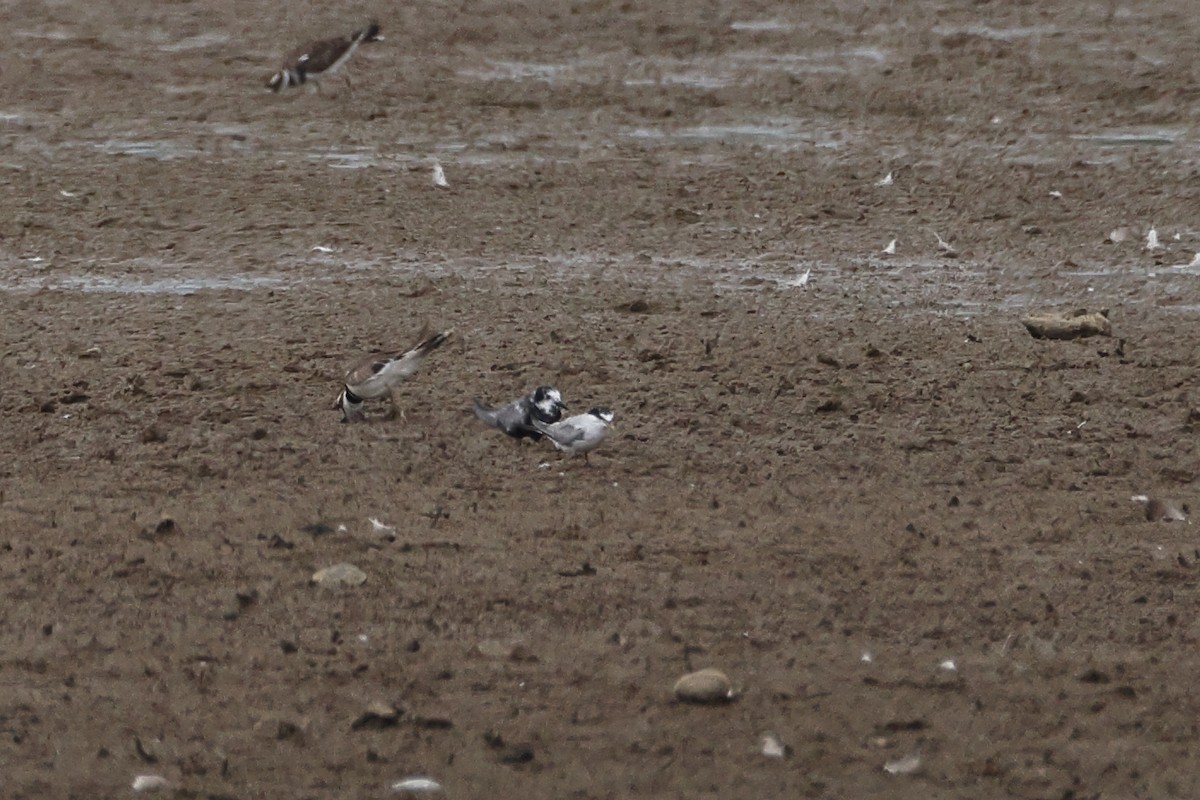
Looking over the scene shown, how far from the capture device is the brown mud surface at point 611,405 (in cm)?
530

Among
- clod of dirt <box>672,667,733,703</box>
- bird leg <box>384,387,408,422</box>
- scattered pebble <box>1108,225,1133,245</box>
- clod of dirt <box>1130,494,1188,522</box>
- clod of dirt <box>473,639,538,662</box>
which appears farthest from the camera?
scattered pebble <box>1108,225,1133,245</box>

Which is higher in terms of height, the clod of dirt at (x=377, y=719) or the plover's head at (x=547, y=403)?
the clod of dirt at (x=377, y=719)

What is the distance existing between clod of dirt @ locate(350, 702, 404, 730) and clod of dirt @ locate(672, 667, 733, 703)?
2.37 feet

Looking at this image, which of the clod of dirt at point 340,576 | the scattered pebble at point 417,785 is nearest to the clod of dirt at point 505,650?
the clod of dirt at point 340,576

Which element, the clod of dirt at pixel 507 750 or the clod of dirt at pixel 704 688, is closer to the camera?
the clod of dirt at pixel 507 750

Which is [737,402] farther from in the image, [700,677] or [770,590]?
[700,677]

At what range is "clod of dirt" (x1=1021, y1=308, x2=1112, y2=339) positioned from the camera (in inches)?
338

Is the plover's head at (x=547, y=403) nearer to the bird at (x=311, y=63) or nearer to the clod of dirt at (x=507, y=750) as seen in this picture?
the clod of dirt at (x=507, y=750)

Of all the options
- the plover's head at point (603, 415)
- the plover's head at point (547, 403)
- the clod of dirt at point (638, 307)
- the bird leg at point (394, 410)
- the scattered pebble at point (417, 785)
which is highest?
the scattered pebble at point (417, 785)

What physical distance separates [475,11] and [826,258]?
531cm

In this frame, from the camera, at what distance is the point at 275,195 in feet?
34.6

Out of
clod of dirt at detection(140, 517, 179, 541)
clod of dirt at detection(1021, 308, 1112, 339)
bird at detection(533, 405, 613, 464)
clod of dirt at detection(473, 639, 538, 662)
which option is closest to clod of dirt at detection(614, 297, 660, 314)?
clod of dirt at detection(1021, 308, 1112, 339)

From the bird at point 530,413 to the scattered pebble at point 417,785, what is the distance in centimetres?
239

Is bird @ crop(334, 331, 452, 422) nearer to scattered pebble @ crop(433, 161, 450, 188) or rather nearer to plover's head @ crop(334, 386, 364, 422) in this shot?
plover's head @ crop(334, 386, 364, 422)
